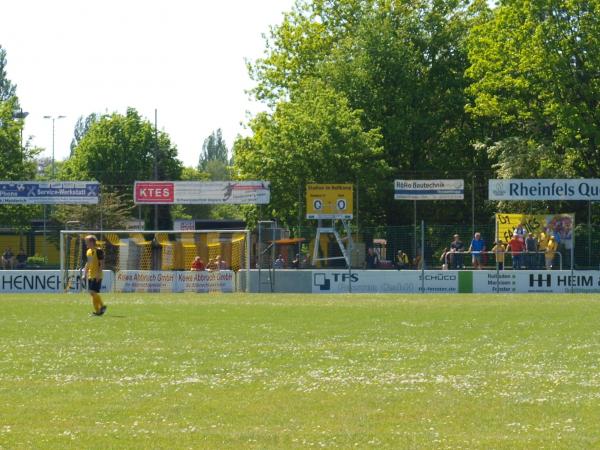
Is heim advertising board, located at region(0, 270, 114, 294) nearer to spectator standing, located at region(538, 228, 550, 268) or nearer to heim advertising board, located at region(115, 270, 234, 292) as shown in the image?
heim advertising board, located at region(115, 270, 234, 292)

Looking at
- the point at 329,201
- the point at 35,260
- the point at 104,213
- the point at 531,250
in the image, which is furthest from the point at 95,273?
the point at 104,213

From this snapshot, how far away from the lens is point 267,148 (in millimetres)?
54156

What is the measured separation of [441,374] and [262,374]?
2.09m

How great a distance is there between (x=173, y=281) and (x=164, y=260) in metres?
1.78

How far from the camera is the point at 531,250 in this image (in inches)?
1563

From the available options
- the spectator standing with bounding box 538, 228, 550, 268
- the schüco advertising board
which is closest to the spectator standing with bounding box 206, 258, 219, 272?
the schüco advertising board

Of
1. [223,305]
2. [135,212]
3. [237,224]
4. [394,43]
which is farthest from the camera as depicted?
[135,212]

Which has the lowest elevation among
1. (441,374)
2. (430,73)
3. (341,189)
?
(441,374)

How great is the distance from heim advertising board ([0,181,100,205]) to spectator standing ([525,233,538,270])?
66.0 feet

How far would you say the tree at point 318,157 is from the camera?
53.0 metres

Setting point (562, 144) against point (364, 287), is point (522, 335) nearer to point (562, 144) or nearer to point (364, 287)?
point (364, 287)

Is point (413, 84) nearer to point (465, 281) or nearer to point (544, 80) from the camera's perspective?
point (544, 80)

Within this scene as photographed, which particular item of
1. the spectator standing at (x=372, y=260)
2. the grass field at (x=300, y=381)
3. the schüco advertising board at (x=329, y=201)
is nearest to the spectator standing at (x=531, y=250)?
the spectator standing at (x=372, y=260)

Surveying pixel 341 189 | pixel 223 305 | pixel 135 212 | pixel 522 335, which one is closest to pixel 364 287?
pixel 341 189
